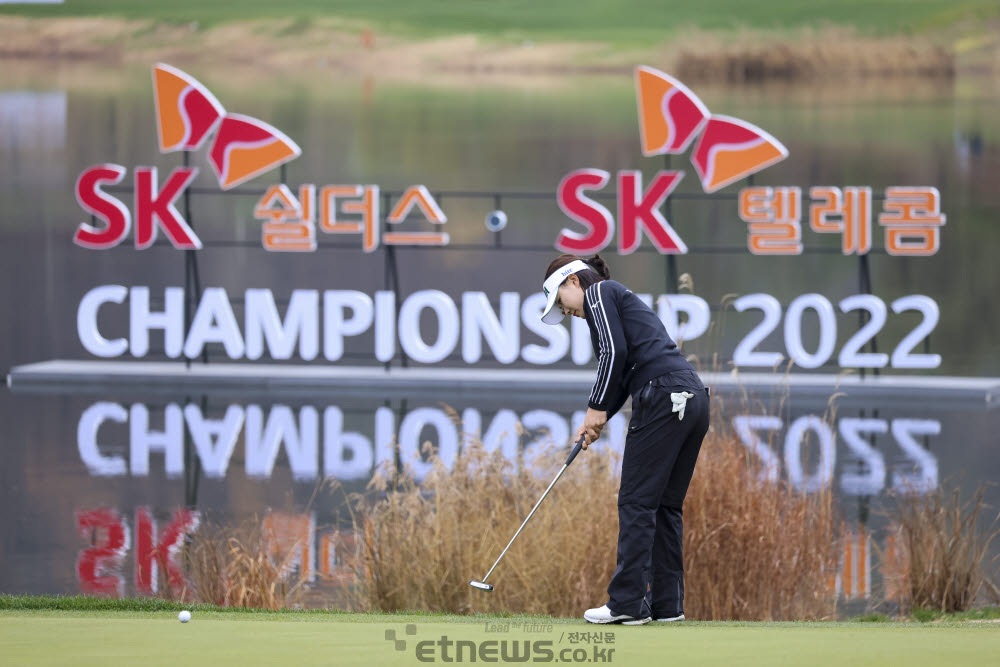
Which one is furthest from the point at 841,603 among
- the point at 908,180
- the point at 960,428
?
the point at 908,180

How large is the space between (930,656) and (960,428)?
34.4ft

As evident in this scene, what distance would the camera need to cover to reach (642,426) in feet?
19.3

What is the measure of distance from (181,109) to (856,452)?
31.0 ft

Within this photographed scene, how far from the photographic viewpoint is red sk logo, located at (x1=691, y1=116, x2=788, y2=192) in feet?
57.3

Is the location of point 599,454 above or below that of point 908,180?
below

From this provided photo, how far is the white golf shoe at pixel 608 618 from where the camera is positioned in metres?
5.73

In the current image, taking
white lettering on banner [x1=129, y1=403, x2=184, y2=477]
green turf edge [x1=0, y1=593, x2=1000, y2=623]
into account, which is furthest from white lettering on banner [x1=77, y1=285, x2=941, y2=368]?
green turf edge [x1=0, y1=593, x2=1000, y2=623]

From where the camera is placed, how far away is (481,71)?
87.5 ft

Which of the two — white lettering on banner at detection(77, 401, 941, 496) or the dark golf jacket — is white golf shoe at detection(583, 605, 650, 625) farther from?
white lettering on banner at detection(77, 401, 941, 496)

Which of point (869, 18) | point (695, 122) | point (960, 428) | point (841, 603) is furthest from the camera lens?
point (869, 18)

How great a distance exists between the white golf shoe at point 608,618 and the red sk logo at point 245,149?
1288cm

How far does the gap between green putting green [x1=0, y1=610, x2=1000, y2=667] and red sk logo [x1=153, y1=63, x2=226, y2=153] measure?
13.1m

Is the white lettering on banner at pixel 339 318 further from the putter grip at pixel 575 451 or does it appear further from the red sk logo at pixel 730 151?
the putter grip at pixel 575 451

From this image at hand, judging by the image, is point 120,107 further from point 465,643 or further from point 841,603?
point 465,643
